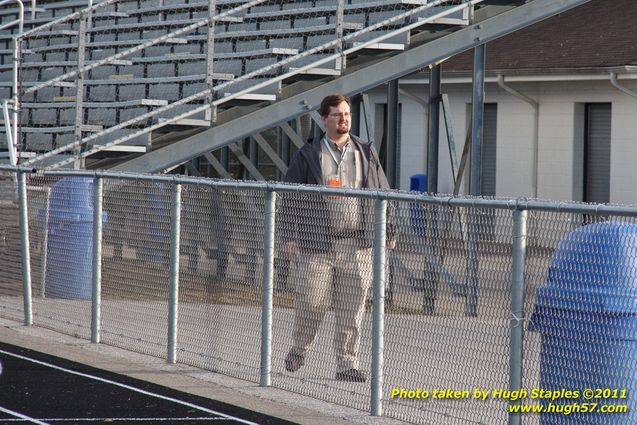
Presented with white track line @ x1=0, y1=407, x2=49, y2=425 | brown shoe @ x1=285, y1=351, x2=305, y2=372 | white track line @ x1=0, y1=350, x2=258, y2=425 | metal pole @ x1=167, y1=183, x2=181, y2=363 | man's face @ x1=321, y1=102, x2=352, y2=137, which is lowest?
white track line @ x1=0, y1=407, x2=49, y2=425

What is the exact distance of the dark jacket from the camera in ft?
27.2

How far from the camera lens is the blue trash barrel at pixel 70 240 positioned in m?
11.9

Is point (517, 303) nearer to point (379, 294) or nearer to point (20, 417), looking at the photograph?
point (379, 294)

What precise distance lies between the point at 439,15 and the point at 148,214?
18.3ft

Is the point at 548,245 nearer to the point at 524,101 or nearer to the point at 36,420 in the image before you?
the point at 36,420

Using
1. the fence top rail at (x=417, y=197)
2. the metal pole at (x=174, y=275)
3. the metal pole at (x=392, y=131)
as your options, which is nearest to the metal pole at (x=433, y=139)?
the metal pole at (x=392, y=131)

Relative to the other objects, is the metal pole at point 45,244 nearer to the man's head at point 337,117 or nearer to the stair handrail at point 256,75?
the stair handrail at point 256,75

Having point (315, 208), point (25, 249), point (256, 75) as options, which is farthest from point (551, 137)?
point (315, 208)

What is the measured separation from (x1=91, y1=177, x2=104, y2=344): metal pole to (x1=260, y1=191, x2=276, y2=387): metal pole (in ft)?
Result: 8.00

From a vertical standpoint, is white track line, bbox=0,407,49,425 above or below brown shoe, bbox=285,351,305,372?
below

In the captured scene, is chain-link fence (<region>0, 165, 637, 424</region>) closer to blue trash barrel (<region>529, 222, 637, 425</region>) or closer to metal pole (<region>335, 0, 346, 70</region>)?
blue trash barrel (<region>529, 222, 637, 425</region>)

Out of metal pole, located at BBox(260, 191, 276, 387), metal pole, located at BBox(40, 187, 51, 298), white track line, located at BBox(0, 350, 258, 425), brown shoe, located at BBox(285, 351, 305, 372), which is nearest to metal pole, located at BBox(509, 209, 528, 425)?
white track line, located at BBox(0, 350, 258, 425)

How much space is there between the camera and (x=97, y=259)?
11203 mm

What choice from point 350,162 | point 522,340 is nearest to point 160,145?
point 350,162
